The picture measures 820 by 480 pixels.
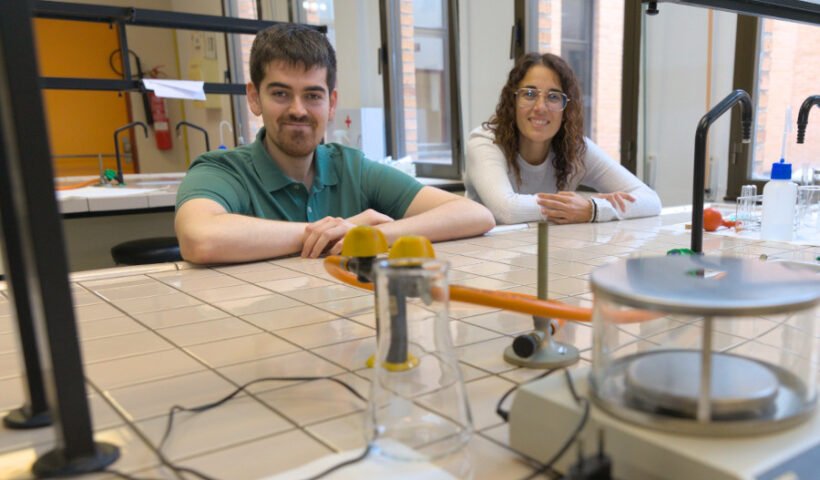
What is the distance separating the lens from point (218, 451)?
0.54m

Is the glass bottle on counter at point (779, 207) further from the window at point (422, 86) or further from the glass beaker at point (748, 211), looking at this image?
the window at point (422, 86)

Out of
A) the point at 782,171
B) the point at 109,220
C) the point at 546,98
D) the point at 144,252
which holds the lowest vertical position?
the point at 144,252

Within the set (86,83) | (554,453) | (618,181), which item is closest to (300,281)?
(554,453)

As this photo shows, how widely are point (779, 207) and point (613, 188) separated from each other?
855mm

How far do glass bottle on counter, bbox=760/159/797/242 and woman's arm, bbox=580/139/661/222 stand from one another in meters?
0.49

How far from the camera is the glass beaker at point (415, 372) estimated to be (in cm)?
52

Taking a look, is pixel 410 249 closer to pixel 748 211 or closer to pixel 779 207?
pixel 779 207

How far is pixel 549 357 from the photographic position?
694 millimetres

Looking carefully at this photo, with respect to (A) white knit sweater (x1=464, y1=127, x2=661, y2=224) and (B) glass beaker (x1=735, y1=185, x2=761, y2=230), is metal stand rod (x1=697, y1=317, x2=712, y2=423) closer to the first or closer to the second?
(B) glass beaker (x1=735, y1=185, x2=761, y2=230)

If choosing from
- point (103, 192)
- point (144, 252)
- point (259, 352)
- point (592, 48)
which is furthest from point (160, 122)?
point (259, 352)

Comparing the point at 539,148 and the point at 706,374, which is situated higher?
the point at 539,148

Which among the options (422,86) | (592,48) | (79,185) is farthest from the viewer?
(422,86)

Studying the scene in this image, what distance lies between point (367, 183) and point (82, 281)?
904 mm

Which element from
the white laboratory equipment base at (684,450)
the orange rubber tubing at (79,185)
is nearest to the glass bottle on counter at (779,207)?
the white laboratory equipment base at (684,450)
